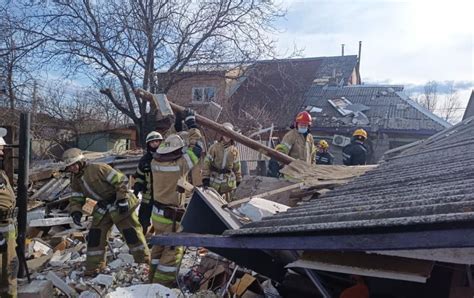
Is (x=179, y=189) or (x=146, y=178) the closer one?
(x=179, y=189)

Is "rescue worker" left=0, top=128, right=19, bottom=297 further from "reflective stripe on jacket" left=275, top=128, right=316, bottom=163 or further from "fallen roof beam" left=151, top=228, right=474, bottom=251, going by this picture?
"reflective stripe on jacket" left=275, top=128, right=316, bottom=163

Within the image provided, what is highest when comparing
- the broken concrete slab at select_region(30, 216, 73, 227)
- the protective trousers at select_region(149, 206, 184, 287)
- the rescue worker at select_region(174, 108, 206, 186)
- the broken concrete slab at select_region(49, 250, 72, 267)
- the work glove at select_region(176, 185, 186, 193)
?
the rescue worker at select_region(174, 108, 206, 186)

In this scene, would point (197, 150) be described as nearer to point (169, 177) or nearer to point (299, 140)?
point (169, 177)

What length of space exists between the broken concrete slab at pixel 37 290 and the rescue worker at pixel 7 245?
89 mm

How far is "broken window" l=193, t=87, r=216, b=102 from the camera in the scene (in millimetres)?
19422

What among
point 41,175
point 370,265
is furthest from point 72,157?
point 41,175

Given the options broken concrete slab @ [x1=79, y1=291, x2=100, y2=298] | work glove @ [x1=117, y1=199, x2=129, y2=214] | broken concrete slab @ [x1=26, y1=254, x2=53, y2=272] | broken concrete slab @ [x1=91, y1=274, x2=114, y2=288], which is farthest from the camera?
broken concrete slab @ [x1=26, y1=254, x2=53, y2=272]

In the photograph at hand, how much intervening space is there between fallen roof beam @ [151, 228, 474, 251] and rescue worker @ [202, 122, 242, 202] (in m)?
5.42

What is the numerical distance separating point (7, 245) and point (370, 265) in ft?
12.1

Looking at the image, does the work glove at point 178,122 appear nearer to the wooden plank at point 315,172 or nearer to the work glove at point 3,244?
the wooden plank at point 315,172

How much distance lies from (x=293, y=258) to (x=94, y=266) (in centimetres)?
321

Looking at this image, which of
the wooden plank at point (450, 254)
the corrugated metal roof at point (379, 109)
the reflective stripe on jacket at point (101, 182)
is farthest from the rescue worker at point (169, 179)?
the corrugated metal roof at point (379, 109)

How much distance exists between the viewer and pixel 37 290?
414 centimetres

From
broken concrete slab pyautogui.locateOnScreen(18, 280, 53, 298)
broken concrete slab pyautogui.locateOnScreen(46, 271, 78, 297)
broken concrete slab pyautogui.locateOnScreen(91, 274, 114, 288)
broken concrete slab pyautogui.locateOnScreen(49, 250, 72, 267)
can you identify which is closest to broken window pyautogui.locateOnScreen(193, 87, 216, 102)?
broken concrete slab pyautogui.locateOnScreen(49, 250, 72, 267)
